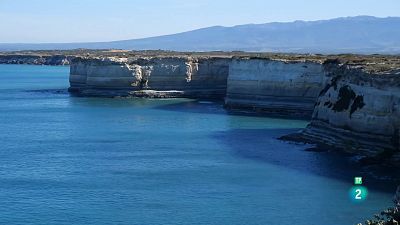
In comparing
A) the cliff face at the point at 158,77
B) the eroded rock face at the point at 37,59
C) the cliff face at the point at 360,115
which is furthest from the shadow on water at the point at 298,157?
the eroded rock face at the point at 37,59

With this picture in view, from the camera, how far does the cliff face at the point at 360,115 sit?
3644cm

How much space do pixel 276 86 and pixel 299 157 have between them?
2327 centimetres

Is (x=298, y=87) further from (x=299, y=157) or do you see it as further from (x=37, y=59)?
(x=37, y=59)

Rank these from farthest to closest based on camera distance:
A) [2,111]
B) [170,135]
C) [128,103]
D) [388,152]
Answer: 1. [128,103]
2. [2,111]
3. [170,135]
4. [388,152]

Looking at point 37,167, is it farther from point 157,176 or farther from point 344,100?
point 344,100

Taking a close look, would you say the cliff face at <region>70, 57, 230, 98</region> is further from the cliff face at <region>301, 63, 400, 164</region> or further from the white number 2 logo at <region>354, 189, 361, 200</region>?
the white number 2 logo at <region>354, 189, 361, 200</region>

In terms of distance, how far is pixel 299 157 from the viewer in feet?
125

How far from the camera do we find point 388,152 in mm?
35750

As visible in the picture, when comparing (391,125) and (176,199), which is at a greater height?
(391,125)

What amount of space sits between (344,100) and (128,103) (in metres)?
31.4

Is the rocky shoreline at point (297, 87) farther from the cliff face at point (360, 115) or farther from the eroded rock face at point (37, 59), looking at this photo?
the eroded rock face at point (37, 59)

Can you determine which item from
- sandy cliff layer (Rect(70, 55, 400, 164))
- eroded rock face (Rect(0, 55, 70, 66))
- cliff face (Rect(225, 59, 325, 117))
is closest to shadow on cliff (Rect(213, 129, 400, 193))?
sandy cliff layer (Rect(70, 55, 400, 164))

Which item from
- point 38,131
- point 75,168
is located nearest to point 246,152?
point 75,168

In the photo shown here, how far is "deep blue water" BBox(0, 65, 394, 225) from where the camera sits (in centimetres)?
2608
